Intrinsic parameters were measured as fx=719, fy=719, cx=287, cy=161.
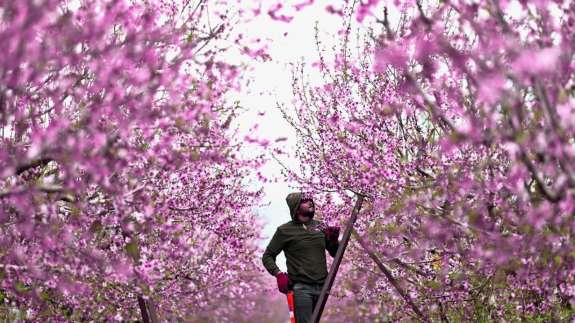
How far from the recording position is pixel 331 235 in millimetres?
8898

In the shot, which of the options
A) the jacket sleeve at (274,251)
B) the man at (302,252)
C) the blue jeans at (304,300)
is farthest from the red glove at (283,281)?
the jacket sleeve at (274,251)

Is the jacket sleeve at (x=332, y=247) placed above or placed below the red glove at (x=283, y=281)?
above

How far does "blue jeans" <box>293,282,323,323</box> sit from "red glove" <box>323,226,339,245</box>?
0.74 meters

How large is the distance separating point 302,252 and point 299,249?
51 millimetres

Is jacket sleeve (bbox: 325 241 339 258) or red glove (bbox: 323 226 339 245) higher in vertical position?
red glove (bbox: 323 226 339 245)

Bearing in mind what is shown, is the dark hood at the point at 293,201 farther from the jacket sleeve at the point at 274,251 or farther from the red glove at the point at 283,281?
the red glove at the point at 283,281

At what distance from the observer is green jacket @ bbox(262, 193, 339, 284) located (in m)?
8.38

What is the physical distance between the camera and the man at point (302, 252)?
27.3 ft

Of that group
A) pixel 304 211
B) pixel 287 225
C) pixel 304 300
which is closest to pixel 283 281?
pixel 304 300

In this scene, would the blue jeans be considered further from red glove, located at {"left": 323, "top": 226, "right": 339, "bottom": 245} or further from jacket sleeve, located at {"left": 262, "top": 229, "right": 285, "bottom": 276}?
red glove, located at {"left": 323, "top": 226, "right": 339, "bottom": 245}

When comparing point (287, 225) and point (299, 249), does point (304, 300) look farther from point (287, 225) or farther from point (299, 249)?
point (287, 225)

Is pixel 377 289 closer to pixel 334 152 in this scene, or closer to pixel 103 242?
pixel 334 152

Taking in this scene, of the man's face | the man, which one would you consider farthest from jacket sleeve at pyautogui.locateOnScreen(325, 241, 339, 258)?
the man's face

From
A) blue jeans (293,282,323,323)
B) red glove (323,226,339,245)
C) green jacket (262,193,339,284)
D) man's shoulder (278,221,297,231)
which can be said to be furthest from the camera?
red glove (323,226,339,245)
